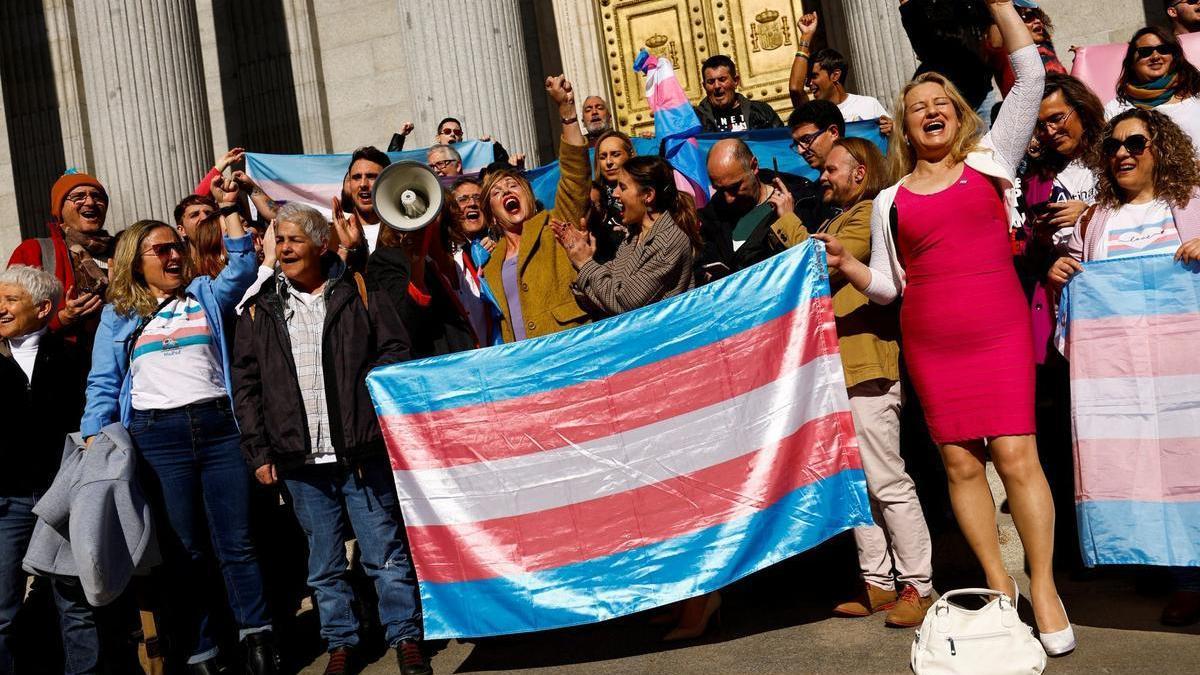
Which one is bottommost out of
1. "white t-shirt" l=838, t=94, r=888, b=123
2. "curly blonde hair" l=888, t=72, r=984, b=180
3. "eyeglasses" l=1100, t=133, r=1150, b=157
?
"eyeglasses" l=1100, t=133, r=1150, b=157

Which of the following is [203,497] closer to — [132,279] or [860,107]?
[132,279]

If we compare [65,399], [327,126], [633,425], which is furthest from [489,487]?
[327,126]

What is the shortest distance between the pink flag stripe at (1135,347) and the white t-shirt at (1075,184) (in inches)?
33.2

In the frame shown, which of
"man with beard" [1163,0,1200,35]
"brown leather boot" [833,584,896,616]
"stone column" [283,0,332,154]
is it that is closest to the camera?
"brown leather boot" [833,584,896,616]

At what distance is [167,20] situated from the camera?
1124cm

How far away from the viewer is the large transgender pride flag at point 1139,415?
4.89 metres

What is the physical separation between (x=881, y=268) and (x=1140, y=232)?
1.18 m

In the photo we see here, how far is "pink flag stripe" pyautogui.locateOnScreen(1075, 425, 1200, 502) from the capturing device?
4871 mm

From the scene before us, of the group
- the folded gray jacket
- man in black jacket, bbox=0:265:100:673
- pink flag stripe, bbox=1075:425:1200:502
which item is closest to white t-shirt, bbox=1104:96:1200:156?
pink flag stripe, bbox=1075:425:1200:502

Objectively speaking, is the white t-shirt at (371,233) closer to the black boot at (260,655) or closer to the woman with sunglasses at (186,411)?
the woman with sunglasses at (186,411)

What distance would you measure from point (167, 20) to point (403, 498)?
7.48 metres

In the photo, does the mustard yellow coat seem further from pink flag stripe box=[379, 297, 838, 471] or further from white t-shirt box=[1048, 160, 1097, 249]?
white t-shirt box=[1048, 160, 1097, 249]

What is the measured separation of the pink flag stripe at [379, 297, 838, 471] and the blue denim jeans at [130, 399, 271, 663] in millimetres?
1025

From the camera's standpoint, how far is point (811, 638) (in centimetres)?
541
